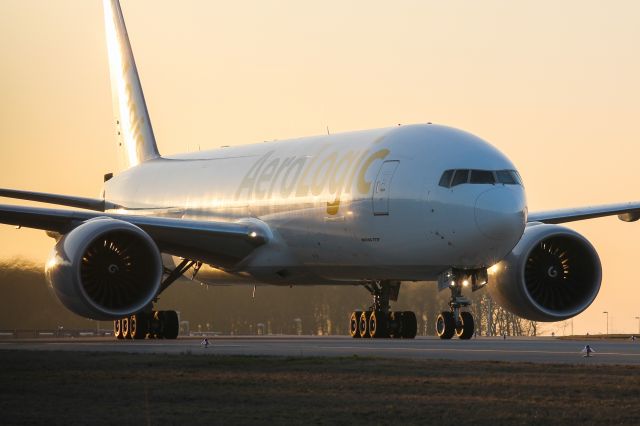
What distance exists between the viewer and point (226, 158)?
122 feet

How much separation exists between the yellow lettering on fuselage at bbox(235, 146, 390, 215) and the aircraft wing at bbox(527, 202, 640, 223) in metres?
5.35

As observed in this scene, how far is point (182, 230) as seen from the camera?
32.2 metres

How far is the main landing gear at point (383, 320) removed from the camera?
31.6 meters

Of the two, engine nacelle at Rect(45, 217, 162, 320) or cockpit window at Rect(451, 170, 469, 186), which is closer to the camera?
cockpit window at Rect(451, 170, 469, 186)

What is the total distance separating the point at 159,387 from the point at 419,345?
1060 centimetres

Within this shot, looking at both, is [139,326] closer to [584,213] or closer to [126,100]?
[584,213]

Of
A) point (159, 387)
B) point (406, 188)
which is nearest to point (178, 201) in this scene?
point (406, 188)

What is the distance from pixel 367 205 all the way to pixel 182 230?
5108 mm

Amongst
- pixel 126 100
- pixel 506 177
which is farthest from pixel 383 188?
pixel 126 100

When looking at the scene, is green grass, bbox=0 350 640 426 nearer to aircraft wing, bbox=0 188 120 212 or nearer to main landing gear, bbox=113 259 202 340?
main landing gear, bbox=113 259 202 340

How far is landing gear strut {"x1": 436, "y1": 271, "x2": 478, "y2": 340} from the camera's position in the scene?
2861 centimetres

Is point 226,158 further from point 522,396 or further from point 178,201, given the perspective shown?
point 522,396

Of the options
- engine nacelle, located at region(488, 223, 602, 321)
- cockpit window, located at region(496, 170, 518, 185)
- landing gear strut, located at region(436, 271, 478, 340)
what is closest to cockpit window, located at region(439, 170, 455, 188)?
cockpit window, located at region(496, 170, 518, 185)

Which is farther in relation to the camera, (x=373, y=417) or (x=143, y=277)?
(x=143, y=277)
